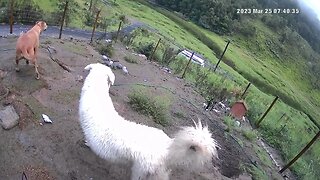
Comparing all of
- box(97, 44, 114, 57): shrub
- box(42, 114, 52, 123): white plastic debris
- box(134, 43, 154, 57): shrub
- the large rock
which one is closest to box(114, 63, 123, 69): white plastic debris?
box(97, 44, 114, 57): shrub

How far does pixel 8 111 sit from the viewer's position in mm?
8094

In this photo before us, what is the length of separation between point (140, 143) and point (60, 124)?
2.50 metres

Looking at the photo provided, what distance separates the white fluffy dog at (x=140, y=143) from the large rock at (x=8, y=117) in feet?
4.83

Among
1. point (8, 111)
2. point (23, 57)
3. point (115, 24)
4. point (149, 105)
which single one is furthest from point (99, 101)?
point (115, 24)

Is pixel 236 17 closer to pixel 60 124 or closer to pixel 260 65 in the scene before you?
pixel 260 65

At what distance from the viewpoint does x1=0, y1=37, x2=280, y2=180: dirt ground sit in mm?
7449

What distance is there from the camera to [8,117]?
799cm

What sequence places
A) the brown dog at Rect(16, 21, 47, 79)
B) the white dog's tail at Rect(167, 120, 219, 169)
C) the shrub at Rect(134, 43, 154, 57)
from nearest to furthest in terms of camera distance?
the white dog's tail at Rect(167, 120, 219, 169) → the brown dog at Rect(16, 21, 47, 79) → the shrub at Rect(134, 43, 154, 57)

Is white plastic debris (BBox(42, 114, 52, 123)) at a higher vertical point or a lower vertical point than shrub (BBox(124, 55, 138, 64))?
higher

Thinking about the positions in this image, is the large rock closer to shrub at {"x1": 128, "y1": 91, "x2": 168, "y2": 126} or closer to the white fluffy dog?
the white fluffy dog

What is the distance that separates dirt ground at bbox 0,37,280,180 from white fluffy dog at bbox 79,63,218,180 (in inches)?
19.1

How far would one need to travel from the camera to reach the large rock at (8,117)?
785cm

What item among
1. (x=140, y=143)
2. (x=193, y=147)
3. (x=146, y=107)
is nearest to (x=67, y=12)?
(x=146, y=107)

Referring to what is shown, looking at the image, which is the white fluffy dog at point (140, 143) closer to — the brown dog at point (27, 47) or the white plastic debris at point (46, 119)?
the white plastic debris at point (46, 119)
